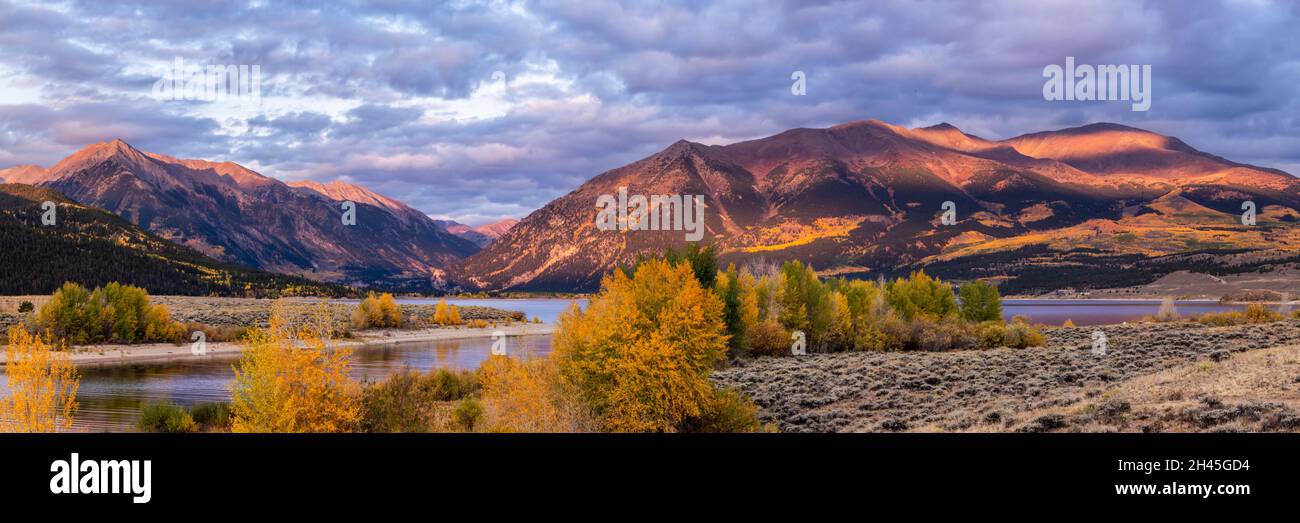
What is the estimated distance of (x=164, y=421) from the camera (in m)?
31.2

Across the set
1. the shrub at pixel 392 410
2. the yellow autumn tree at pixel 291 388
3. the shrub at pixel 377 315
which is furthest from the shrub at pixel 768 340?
the shrub at pixel 377 315

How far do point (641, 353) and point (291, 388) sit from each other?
9.97 meters

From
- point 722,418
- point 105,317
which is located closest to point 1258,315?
point 722,418

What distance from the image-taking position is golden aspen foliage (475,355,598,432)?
24.5m

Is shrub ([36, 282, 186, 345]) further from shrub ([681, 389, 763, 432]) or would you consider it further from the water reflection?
shrub ([681, 389, 763, 432])

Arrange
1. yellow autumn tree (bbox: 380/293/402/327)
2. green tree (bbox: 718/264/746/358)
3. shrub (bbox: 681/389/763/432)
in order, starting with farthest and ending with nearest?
yellow autumn tree (bbox: 380/293/402/327)
green tree (bbox: 718/264/746/358)
shrub (bbox: 681/389/763/432)

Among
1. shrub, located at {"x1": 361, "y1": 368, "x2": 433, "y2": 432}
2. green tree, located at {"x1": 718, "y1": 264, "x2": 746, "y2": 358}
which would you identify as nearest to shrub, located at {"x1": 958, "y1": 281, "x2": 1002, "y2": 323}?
green tree, located at {"x1": 718, "y1": 264, "x2": 746, "y2": 358}

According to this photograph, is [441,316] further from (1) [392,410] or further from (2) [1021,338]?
(1) [392,410]

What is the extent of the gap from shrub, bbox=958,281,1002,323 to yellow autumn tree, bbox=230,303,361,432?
67278mm

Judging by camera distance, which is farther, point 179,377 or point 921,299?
point 921,299

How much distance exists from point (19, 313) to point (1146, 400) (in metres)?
91.7
